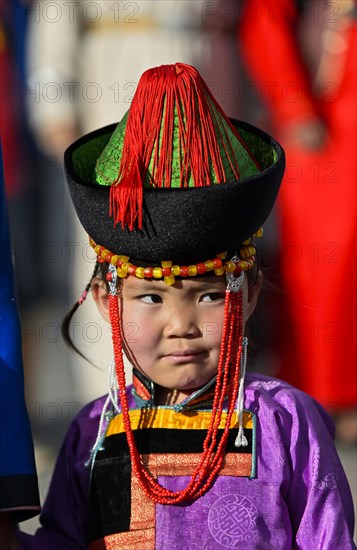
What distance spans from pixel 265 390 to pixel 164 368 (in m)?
0.26

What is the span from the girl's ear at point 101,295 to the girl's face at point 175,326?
0.12 m

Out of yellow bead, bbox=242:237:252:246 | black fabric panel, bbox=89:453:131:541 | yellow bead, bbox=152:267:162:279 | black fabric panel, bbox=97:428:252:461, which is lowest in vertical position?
black fabric panel, bbox=89:453:131:541

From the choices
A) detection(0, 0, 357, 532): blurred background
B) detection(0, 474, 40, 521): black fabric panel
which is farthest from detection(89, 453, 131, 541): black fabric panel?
detection(0, 0, 357, 532): blurred background

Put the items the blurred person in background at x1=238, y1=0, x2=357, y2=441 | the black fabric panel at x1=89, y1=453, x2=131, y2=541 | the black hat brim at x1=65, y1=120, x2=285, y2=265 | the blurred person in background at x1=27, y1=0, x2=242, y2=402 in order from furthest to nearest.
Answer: the blurred person in background at x1=27, y1=0, x2=242, y2=402 → the blurred person in background at x1=238, y1=0, x2=357, y2=441 → the black fabric panel at x1=89, y1=453, x2=131, y2=541 → the black hat brim at x1=65, y1=120, x2=285, y2=265

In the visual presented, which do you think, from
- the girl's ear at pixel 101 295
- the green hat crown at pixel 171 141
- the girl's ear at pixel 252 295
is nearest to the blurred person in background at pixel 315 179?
the girl's ear at pixel 252 295

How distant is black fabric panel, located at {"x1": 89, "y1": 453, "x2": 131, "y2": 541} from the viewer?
2059mm

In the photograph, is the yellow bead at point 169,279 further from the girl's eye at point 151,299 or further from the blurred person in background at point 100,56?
the blurred person in background at point 100,56

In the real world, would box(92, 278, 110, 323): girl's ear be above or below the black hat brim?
below

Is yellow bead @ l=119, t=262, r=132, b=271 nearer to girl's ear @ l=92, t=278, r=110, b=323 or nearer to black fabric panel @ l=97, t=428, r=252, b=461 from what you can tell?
girl's ear @ l=92, t=278, r=110, b=323

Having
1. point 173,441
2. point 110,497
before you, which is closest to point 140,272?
point 173,441

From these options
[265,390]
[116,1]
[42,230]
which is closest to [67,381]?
[42,230]

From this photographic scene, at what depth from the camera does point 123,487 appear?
2.07 meters

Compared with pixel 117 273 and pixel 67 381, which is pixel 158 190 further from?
pixel 67 381

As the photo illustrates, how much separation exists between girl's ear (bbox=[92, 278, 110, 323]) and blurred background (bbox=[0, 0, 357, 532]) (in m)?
1.22
